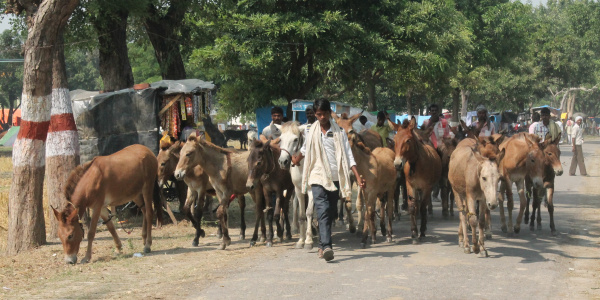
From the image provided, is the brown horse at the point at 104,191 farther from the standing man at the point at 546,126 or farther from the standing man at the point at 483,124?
the standing man at the point at 546,126

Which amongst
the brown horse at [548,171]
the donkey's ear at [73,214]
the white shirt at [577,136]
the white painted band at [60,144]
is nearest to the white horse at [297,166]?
the donkey's ear at [73,214]

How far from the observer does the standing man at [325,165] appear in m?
9.17

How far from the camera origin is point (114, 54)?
52.7 ft

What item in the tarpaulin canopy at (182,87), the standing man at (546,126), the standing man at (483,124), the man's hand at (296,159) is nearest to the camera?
the man's hand at (296,159)

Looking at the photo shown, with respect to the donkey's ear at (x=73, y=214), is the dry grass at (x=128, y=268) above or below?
below

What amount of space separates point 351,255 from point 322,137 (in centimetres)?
179

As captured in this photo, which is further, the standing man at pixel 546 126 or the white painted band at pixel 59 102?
the standing man at pixel 546 126

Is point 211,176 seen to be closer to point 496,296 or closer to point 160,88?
point 160,88

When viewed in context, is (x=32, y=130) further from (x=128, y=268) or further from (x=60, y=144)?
(x=128, y=268)

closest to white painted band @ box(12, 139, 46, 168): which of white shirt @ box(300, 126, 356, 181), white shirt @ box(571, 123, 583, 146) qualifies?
white shirt @ box(300, 126, 356, 181)

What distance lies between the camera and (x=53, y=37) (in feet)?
36.3

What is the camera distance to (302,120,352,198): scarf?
365 inches

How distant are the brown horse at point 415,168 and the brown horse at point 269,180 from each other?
77.9 inches

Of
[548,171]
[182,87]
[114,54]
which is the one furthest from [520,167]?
[114,54]
